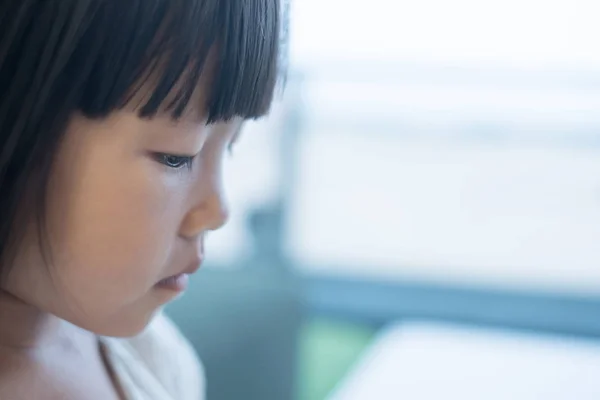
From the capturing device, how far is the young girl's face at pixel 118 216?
38cm

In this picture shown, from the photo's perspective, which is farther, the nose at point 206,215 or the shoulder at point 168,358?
the shoulder at point 168,358

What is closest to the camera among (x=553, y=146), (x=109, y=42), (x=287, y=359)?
(x=109, y=42)

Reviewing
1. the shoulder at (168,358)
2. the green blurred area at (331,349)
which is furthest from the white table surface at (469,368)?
the green blurred area at (331,349)

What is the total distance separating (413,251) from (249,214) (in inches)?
18.0

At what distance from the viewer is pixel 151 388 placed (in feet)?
1.71

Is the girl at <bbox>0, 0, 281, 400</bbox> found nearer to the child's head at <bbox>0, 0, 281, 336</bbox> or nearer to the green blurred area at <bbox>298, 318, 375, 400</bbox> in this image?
the child's head at <bbox>0, 0, 281, 336</bbox>

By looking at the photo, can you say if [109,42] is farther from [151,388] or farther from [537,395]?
[537,395]

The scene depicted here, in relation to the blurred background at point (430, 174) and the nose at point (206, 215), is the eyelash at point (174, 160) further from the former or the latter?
the blurred background at point (430, 174)

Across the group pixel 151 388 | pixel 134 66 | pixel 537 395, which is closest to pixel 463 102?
pixel 537 395

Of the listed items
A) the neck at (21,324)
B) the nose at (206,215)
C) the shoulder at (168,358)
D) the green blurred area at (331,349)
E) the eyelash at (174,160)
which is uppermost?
the eyelash at (174,160)

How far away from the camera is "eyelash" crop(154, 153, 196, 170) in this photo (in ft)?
1.29

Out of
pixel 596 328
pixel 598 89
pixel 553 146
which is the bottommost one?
pixel 596 328

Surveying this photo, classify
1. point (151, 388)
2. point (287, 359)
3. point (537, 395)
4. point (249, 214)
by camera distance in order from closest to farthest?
1. point (151, 388)
2. point (537, 395)
3. point (287, 359)
4. point (249, 214)

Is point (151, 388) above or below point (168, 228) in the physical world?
below
